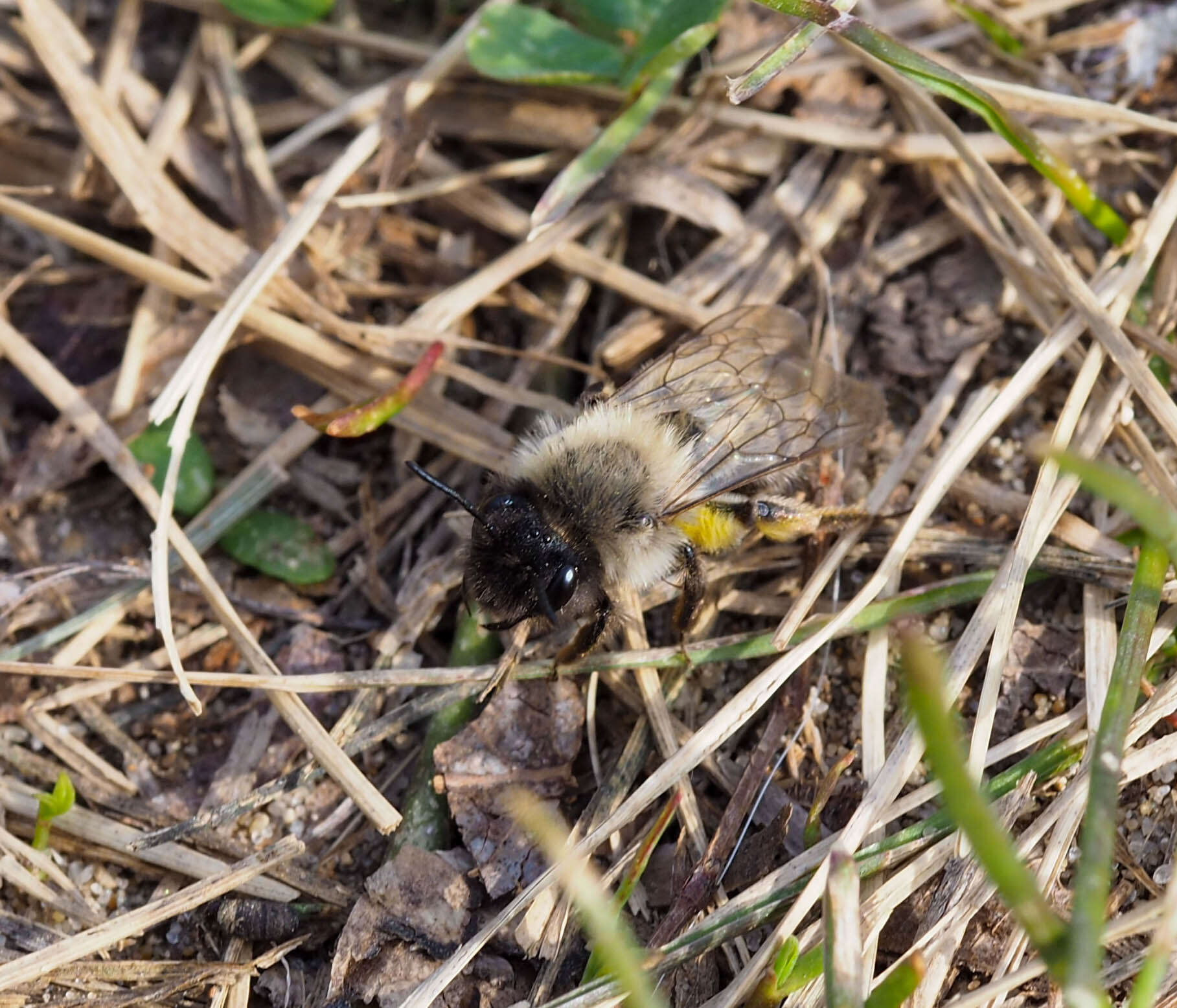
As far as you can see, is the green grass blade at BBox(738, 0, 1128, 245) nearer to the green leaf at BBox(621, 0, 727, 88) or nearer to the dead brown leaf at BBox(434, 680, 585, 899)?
the green leaf at BBox(621, 0, 727, 88)

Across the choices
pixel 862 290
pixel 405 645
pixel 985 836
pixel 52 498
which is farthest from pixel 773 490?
pixel 52 498

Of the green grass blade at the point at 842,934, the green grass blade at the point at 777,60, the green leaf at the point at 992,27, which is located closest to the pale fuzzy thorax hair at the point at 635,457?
the green grass blade at the point at 777,60

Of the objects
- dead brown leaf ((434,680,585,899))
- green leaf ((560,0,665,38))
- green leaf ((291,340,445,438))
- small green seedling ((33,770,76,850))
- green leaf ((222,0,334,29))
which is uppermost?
green leaf ((222,0,334,29))

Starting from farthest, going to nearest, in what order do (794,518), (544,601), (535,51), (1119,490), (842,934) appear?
(535,51)
(794,518)
(544,601)
(842,934)
(1119,490)

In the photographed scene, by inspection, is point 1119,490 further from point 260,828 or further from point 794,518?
point 260,828

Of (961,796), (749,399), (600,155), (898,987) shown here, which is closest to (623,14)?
(600,155)

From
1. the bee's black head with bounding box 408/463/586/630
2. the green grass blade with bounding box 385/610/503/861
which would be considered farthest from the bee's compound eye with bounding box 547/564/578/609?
the green grass blade with bounding box 385/610/503/861
